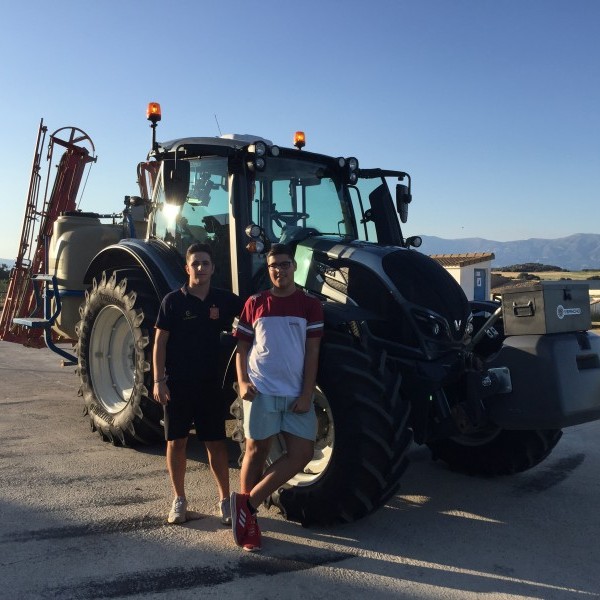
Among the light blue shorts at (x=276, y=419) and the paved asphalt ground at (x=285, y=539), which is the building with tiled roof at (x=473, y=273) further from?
the light blue shorts at (x=276, y=419)

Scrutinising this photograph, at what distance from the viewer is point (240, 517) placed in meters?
3.39

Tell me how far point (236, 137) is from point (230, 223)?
906 mm

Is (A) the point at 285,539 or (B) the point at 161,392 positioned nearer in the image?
(A) the point at 285,539

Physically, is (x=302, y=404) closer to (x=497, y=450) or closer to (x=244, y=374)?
(x=244, y=374)

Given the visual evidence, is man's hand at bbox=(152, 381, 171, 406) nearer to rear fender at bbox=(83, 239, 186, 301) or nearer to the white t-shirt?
the white t-shirt

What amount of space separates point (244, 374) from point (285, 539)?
3.10 ft

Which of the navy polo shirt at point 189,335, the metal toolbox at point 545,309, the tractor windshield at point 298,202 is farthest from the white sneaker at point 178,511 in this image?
the metal toolbox at point 545,309

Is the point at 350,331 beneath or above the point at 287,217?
beneath

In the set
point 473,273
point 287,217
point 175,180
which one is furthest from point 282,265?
point 473,273

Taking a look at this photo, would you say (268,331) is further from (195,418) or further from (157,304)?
(157,304)

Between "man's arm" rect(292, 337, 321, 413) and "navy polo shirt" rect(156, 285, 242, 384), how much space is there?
613 millimetres

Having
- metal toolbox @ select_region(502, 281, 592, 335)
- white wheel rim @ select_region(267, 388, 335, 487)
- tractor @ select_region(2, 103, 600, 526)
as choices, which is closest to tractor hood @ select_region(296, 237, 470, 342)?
tractor @ select_region(2, 103, 600, 526)

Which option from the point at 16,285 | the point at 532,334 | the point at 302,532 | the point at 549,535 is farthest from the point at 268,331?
the point at 16,285

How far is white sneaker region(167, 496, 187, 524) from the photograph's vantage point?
371 centimetres
